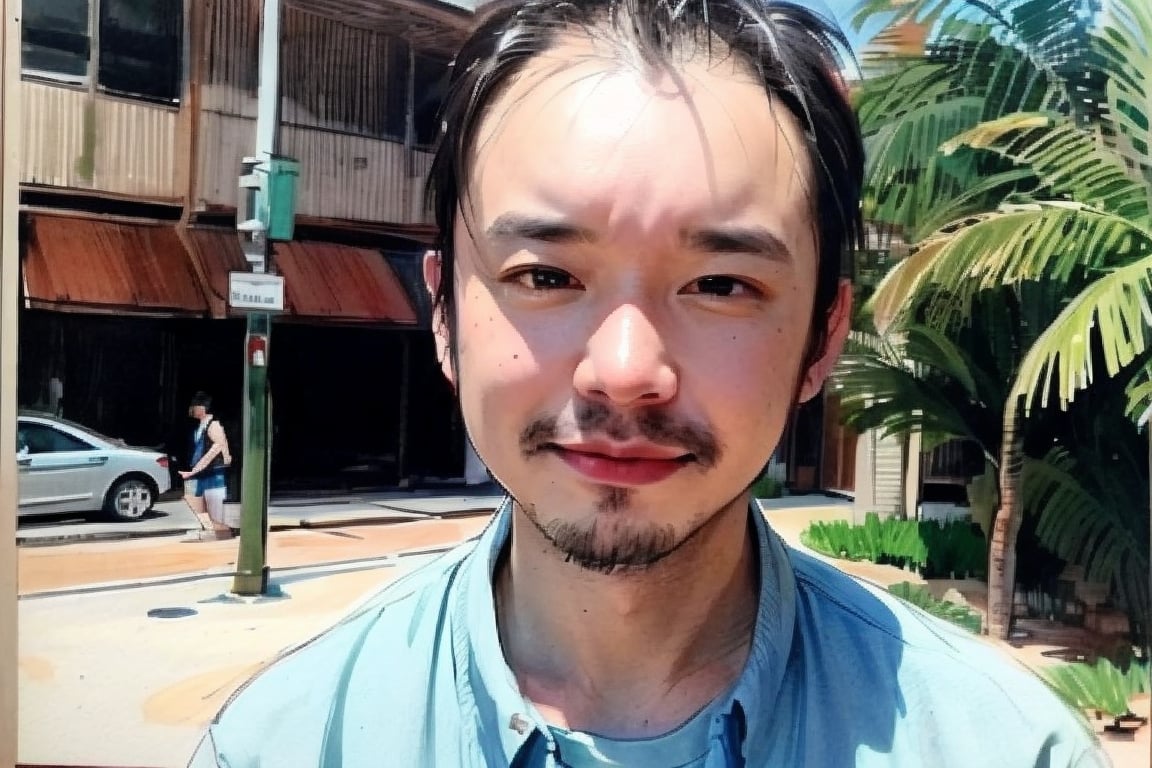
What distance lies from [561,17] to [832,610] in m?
1.01

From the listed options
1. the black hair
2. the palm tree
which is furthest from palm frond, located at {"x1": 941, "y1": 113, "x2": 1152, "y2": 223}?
the black hair

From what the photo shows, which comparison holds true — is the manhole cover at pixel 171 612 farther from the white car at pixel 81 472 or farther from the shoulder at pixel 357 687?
the shoulder at pixel 357 687

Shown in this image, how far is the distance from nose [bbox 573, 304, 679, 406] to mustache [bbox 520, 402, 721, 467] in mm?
17

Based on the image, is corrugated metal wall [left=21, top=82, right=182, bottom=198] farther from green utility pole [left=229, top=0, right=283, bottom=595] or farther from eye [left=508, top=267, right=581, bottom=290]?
eye [left=508, top=267, right=581, bottom=290]

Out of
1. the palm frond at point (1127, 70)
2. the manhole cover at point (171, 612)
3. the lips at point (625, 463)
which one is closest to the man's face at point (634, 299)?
the lips at point (625, 463)

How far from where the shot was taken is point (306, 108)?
1.76m

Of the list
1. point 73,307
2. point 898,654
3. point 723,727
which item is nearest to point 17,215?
point 73,307

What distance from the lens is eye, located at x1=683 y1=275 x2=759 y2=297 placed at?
3.98 ft

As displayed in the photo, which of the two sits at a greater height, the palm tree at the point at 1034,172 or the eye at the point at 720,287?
the palm tree at the point at 1034,172

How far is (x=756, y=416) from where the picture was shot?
1232 millimetres

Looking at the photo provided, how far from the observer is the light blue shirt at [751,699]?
4.25 ft

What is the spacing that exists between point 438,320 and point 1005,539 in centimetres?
111

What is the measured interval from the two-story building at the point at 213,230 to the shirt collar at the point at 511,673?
16.3 inches

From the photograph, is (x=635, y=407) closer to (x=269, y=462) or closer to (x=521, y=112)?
(x=521, y=112)
